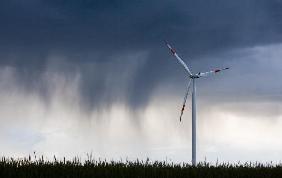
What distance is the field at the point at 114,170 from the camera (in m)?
25.8

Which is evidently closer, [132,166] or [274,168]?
[132,166]

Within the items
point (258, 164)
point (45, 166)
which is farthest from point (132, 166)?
point (258, 164)

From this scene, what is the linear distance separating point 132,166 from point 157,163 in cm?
199

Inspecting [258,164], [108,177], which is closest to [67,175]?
[108,177]

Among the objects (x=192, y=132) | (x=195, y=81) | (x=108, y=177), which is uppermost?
(x=195, y=81)

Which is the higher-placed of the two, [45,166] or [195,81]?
[195,81]

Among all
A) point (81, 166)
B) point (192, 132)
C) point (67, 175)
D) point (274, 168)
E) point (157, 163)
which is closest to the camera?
point (67, 175)

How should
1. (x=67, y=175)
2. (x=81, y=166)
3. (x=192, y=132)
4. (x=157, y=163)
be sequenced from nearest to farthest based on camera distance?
(x=67, y=175) → (x=81, y=166) → (x=157, y=163) → (x=192, y=132)

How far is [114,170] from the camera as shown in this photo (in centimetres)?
2747

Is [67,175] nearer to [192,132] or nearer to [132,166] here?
[132,166]

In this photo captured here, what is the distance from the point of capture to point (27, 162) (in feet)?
87.7

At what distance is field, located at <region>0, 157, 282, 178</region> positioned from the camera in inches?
1017

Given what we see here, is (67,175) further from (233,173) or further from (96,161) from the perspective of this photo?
(233,173)

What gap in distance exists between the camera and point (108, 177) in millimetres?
26234
